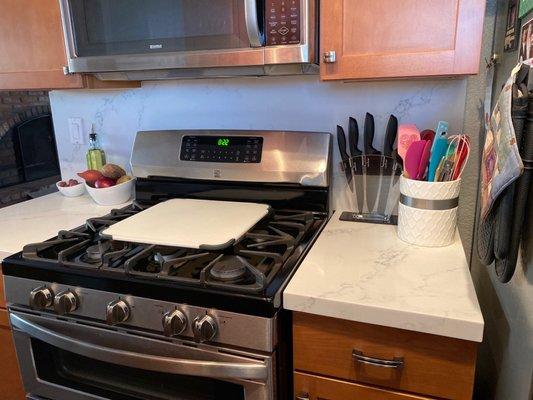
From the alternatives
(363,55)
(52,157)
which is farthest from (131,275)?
(52,157)

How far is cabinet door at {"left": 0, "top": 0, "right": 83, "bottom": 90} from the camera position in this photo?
1.30m

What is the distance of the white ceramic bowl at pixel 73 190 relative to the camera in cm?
168

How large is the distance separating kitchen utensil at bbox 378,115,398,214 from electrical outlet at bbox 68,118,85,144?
121 centimetres

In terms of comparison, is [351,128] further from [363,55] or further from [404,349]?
[404,349]

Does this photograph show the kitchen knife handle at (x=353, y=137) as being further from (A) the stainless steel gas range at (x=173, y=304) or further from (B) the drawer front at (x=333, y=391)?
(B) the drawer front at (x=333, y=391)

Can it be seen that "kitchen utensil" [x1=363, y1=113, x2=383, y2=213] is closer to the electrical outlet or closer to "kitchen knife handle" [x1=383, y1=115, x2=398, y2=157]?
"kitchen knife handle" [x1=383, y1=115, x2=398, y2=157]

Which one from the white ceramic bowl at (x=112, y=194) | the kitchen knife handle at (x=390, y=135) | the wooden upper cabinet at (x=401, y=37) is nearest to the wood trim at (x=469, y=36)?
the wooden upper cabinet at (x=401, y=37)

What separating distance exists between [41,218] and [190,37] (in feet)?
2.64

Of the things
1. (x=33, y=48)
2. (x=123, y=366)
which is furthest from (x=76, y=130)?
(x=123, y=366)

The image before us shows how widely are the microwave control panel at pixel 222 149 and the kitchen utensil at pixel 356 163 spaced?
0.29 m

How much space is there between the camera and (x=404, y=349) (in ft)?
2.75

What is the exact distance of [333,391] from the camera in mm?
910

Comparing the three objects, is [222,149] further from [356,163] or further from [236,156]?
[356,163]

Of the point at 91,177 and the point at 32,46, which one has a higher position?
the point at 32,46
